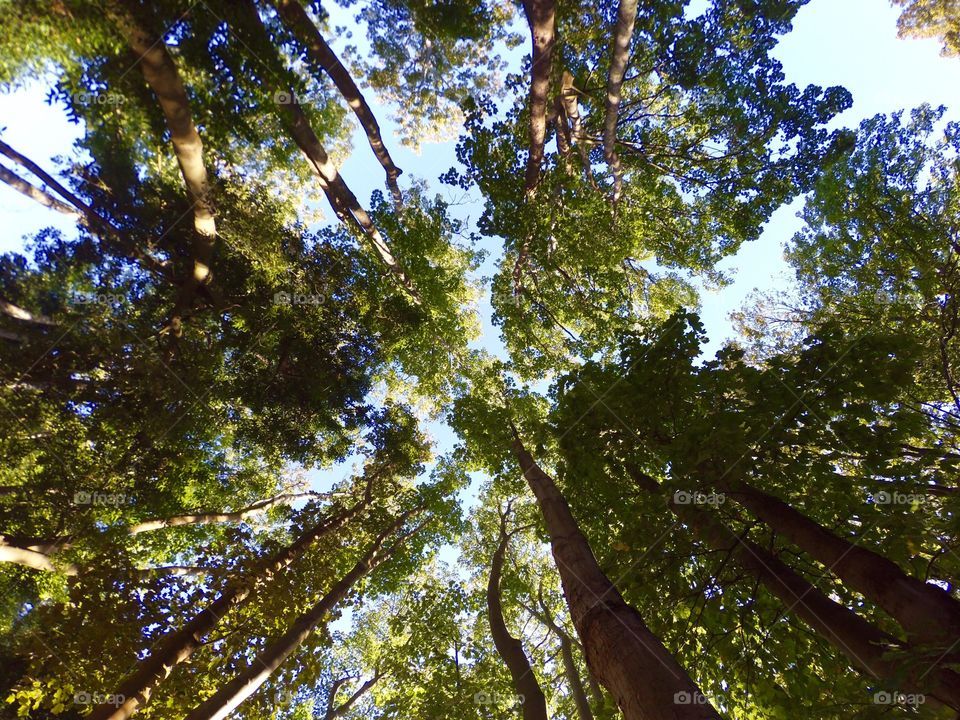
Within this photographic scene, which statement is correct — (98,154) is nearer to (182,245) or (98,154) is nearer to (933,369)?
(182,245)

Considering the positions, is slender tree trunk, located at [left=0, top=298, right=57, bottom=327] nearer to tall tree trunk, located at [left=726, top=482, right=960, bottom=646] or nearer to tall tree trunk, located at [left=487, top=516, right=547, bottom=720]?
tall tree trunk, located at [left=487, top=516, right=547, bottom=720]

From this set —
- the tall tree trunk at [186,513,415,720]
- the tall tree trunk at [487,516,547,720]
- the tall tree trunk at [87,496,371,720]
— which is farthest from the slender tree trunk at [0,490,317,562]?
the tall tree trunk at [487,516,547,720]

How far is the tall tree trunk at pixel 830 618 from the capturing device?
3.61 m

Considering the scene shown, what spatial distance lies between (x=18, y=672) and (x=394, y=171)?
1641cm

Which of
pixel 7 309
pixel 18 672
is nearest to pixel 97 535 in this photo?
pixel 7 309

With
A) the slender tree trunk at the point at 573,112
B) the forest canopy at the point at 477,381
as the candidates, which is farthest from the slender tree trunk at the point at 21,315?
the slender tree trunk at the point at 573,112

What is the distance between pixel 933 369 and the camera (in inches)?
377

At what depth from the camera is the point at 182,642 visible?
284 inches

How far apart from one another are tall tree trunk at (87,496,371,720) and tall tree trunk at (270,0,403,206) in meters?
9.72

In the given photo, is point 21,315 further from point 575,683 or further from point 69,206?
point 575,683

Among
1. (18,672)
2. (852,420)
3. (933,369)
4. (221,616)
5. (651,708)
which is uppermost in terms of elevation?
(18,672)

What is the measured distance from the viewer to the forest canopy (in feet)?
17.2

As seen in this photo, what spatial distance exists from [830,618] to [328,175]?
39.5 ft

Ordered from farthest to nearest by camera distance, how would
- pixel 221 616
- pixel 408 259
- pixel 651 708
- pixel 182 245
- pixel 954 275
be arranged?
pixel 408 259 < pixel 182 245 < pixel 954 275 < pixel 221 616 < pixel 651 708
